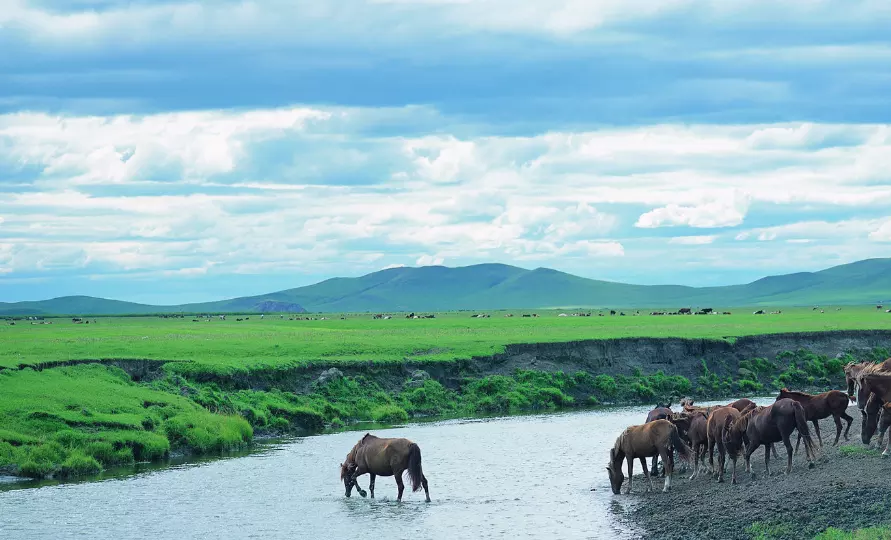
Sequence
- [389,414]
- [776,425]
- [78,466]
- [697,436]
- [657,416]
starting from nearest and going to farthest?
1. [776,425]
2. [697,436]
3. [657,416]
4. [78,466]
5. [389,414]

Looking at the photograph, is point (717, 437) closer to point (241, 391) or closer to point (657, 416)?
point (657, 416)

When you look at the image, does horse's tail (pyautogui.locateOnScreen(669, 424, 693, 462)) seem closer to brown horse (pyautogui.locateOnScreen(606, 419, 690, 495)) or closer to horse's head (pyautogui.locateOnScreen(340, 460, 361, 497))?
brown horse (pyautogui.locateOnScreen(606, 419, 690, 495))

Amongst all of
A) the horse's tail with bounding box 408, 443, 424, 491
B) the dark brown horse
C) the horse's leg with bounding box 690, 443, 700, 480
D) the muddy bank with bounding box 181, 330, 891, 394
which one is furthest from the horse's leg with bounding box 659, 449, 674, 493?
the muddy bank with bounding box 181, 330, 891, 394

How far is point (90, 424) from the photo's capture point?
121ft

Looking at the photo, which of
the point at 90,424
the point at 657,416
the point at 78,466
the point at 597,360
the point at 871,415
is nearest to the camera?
the point at 871,415

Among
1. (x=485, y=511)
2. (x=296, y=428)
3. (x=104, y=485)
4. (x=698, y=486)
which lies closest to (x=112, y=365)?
(x=296, y=428)

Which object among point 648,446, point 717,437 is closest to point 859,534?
point 717,437

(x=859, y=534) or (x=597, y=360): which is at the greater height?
(x=597, y=360)

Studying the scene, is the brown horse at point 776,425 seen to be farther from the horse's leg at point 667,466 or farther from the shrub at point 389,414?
the shrub at point 389,414

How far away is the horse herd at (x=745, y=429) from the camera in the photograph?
86.7 ft

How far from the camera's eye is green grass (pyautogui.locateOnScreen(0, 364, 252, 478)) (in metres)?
33.5

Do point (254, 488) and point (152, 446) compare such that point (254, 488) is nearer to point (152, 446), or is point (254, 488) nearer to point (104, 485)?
point (104, 485)

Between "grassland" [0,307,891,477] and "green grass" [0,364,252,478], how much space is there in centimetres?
4

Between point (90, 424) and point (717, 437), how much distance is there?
864 inches
